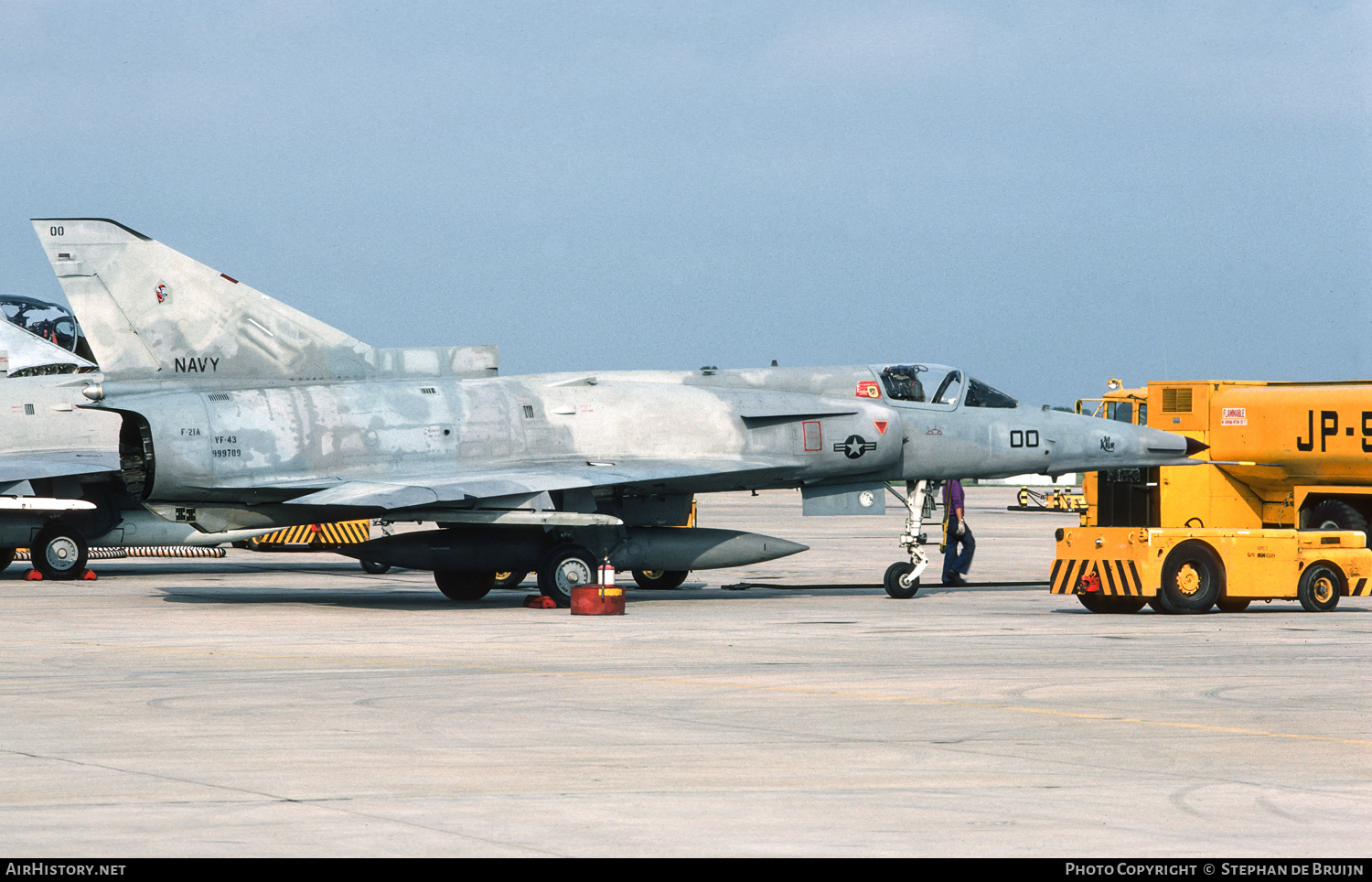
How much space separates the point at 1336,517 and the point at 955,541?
25.6ft

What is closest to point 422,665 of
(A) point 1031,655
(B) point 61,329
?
(A) point 1031,655

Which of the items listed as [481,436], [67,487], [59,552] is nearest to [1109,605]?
A: [481,436]

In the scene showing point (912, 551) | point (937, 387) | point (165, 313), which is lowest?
point (912, 551)

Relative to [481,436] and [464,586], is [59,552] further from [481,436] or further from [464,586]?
[481,436]

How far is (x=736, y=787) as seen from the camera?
26.5 ft

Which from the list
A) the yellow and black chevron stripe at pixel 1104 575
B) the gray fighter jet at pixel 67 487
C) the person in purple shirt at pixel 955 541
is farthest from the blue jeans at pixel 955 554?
the gray fighter jet at pixel 67 487

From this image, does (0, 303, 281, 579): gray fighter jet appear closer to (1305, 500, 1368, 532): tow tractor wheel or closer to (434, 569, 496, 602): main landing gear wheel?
(434, 569, 496, 602): main landing gear wheel

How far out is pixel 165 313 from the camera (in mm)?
20719

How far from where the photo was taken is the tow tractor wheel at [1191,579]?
62.6 feet

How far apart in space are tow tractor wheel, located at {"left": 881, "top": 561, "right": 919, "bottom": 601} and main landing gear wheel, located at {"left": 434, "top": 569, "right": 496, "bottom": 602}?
Result: 5.54m

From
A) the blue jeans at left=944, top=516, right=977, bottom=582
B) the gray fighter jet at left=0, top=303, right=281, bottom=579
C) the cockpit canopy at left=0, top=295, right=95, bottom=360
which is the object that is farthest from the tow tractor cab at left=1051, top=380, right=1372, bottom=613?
the cockpit canopy at left=0, top=295, right=95, bottom=360

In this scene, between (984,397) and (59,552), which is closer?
(984,397)

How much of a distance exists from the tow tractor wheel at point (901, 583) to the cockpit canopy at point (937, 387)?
258 cm

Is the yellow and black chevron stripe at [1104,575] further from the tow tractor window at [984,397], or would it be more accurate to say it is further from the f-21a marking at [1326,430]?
the f-21a marking at [1326,430]
